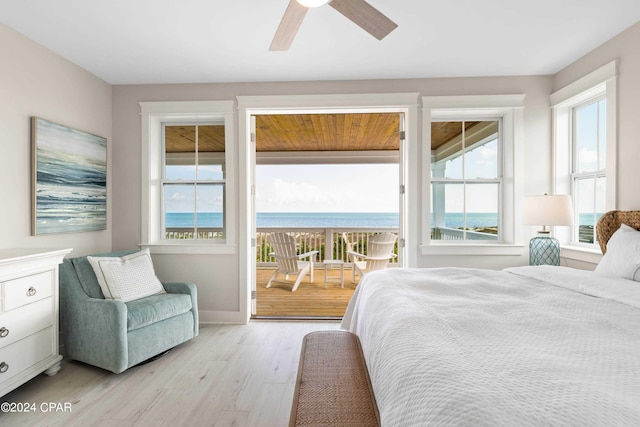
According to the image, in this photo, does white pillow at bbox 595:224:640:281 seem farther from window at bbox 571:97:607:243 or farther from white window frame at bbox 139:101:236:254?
white window frame at bbox 139:101:236:254

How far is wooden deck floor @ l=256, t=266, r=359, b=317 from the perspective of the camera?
3.99 metres

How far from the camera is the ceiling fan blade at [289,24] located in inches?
71.8

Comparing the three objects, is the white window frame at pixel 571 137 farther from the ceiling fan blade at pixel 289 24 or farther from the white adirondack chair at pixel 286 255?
the white adirondack chair at pixel 286 255

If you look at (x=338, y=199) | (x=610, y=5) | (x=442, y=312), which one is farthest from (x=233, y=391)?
(x=338, y=199)

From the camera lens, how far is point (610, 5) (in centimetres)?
221

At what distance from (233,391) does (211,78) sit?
111 inches

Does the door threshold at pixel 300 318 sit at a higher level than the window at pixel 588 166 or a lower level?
lower

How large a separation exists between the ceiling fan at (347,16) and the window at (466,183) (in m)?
1.75

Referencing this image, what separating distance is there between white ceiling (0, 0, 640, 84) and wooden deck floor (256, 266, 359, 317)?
2.60 m

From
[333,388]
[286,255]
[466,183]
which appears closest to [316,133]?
[286,255]

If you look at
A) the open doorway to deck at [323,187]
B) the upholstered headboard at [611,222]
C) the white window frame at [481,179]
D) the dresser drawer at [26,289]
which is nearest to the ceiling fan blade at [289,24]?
the open doorway to deck at [323,187]

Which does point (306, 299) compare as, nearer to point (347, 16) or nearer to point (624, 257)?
point (624, 257)

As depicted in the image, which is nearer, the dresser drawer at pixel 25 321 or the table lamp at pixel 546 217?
the dresser drawer at pixel 25 321

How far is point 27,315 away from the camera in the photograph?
2.13 meters
